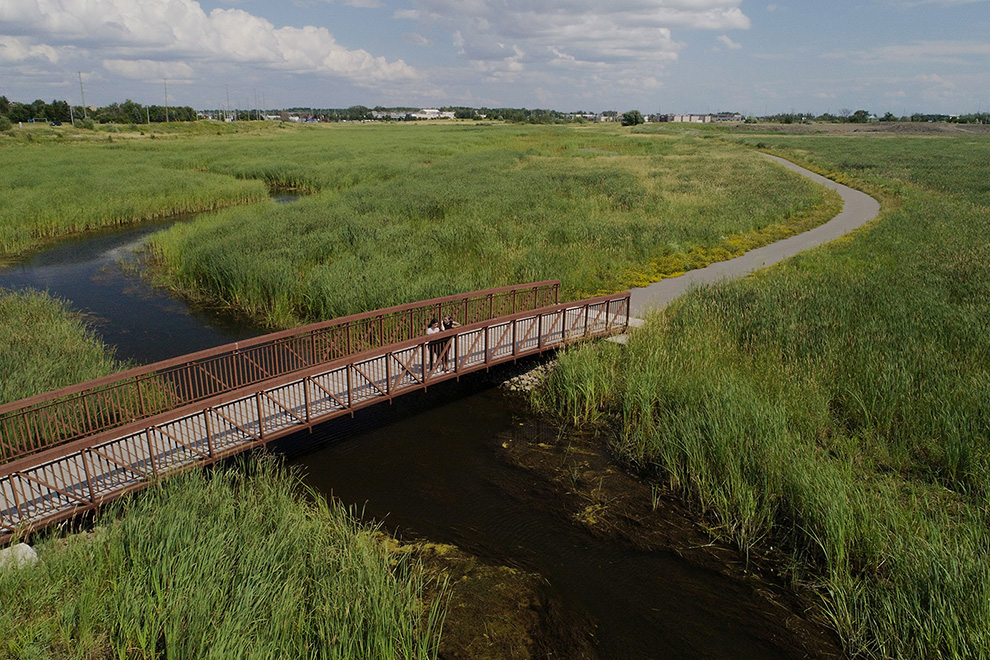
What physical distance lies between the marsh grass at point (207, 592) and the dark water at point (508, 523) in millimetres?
1970

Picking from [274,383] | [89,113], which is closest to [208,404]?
[274,383]

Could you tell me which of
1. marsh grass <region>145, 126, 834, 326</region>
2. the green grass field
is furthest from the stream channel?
marsh grass <region>145, 126, 834, 326</region>

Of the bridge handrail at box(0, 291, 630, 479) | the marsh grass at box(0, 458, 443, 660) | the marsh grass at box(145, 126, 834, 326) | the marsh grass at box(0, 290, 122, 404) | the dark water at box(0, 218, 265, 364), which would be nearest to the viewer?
the marsh grass at box(0, 458, 443, 660)

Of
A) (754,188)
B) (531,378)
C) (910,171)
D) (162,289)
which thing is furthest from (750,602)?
(910,171)

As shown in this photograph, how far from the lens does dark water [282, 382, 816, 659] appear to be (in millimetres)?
7961

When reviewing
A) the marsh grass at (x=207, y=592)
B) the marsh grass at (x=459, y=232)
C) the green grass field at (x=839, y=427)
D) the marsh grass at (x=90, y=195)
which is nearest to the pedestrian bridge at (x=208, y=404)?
the marsh grass at (x=207, y=592)

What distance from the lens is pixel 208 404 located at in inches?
388

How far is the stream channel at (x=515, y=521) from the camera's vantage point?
791 centimetres

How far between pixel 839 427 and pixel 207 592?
35.9 ft

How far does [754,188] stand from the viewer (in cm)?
4053

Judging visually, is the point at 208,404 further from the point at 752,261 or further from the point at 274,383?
the point at 752,261

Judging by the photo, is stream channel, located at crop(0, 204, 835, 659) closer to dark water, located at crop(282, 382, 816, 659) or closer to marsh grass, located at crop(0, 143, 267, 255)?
dark water, located at crop(282, 382, 816, 659)

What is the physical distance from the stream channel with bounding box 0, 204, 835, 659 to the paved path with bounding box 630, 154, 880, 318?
7.02 metres

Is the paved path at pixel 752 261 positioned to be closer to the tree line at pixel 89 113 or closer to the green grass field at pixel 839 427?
the green grass field at pixel 839 427
